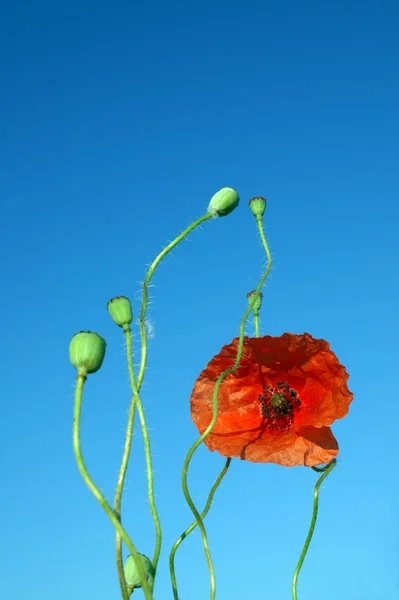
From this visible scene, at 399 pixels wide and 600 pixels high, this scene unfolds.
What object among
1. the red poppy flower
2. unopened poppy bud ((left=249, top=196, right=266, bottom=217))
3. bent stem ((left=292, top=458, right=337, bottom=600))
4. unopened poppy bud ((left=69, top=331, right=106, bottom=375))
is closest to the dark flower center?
the red poppy flower

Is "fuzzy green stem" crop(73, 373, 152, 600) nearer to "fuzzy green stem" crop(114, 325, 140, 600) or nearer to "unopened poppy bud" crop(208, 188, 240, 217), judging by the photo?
"fuzzy green stem" crop(114, 325, 140, 600)

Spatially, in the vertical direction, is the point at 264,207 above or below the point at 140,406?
above

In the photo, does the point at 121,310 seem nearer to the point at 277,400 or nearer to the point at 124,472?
the point at 124,472

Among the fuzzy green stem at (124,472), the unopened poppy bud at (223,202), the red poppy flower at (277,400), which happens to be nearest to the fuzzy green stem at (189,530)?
the red poppy flower at (277,400)

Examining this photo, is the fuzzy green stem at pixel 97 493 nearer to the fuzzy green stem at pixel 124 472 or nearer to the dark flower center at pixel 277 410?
the fuzzy green stem at pixel 124 472

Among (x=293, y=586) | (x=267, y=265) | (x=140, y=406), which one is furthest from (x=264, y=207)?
(x=293, y=586)

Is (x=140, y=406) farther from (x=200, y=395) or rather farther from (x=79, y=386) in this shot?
(x=200, y=395)
